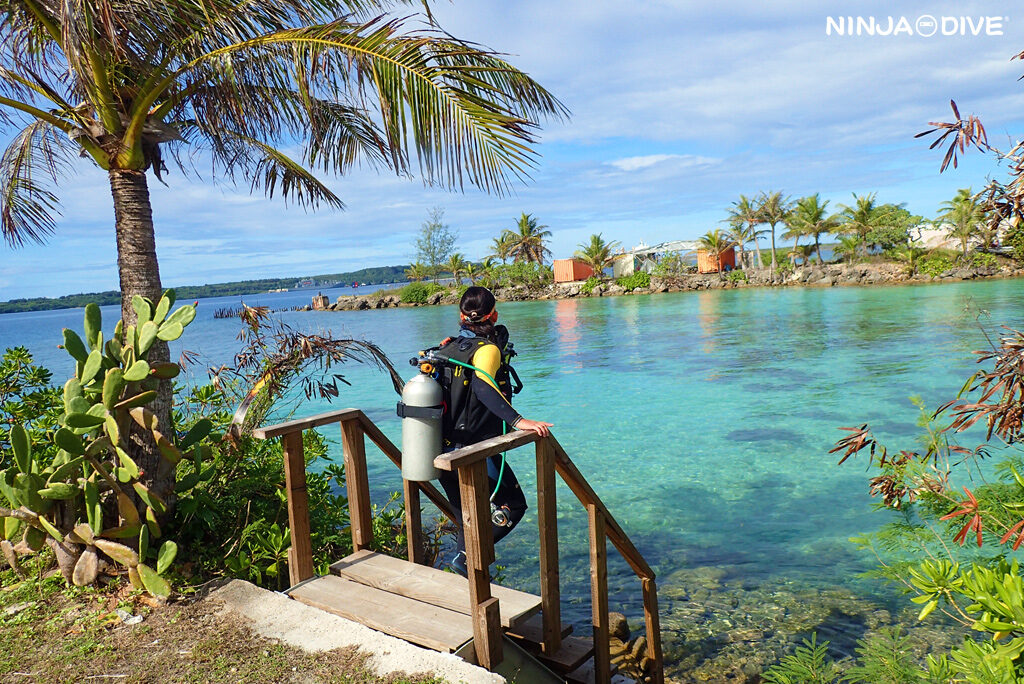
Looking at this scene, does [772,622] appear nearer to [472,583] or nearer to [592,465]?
[472,583]

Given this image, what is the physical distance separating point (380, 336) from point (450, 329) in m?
3.78

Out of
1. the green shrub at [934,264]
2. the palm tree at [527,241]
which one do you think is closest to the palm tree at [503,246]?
the palm tree at [527,241]

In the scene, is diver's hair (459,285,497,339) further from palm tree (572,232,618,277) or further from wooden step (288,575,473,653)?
palm tree (572,232,618,277)

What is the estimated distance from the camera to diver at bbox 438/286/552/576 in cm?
374

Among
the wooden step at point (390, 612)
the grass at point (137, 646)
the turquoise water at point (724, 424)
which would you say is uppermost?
the wooden step at point (390, 612)

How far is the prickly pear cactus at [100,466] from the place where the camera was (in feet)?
12.7

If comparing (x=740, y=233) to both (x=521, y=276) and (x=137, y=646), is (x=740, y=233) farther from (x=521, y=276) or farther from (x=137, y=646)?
(x=137, y=646)

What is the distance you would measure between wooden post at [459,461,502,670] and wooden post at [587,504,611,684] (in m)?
0.79

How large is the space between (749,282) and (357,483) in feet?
177

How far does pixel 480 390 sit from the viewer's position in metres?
3.71

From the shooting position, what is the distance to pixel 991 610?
2.54 metres

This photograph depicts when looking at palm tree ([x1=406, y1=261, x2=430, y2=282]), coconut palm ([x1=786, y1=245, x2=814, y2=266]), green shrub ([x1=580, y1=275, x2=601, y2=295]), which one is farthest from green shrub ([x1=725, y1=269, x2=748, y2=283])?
palm tree ([x1=406, y1=261, x2=430, y2=282])

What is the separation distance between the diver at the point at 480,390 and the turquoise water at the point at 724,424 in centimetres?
213

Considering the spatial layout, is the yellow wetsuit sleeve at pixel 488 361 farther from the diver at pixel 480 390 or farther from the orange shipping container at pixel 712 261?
the orange shipping container at pixel 712 261
